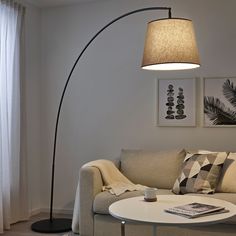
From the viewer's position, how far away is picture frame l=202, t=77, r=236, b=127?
4.26m

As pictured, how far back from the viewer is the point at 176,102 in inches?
176

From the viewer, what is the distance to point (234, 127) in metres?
4.27

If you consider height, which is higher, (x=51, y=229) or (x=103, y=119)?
(x=103, y=119)

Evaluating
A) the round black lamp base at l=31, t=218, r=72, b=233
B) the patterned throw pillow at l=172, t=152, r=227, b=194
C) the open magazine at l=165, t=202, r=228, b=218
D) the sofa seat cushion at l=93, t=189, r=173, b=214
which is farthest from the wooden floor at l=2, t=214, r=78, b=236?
the open magazine at l=165, t=202, r=228, b=218

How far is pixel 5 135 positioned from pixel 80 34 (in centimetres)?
154

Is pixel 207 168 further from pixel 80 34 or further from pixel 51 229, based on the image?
pixel 80 34

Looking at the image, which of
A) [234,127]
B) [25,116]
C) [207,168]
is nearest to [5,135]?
[25,116]

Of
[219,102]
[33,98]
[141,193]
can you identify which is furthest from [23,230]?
[219,102]

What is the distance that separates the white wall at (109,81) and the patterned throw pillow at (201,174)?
1.99 ft

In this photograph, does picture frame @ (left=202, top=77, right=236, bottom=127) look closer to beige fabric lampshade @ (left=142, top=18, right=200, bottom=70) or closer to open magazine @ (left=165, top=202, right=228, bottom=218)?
beige fabric lampshade @ (left=142, top=18, right=200, bottom=70)

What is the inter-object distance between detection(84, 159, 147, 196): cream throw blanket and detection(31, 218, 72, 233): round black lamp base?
0.74m

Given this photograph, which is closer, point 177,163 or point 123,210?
point 123,210

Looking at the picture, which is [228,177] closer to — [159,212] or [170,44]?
[159,212]

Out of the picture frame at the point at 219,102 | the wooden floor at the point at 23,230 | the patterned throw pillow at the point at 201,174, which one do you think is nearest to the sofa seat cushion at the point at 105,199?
the patterned throw pillow at the point at 201,174
